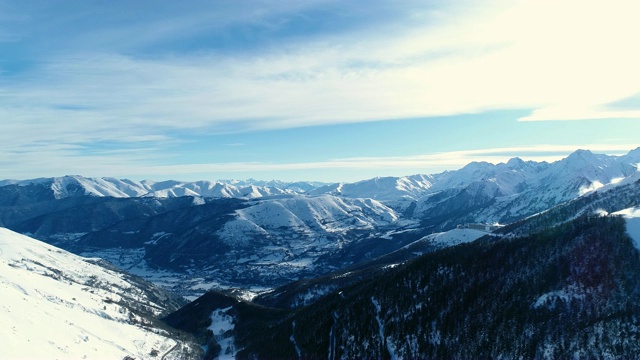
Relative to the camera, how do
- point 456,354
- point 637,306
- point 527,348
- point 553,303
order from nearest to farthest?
point 637,306 → point 527,348 → point 553,303 → point 456,354

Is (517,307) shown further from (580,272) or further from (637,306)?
(637,306)

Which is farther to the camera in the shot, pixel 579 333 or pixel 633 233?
pixel 633 233

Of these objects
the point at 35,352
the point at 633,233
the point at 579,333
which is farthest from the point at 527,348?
the point at 35,352

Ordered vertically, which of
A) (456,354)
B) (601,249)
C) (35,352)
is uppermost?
(601,249)

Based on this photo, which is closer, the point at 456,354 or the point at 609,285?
the point at 609,285

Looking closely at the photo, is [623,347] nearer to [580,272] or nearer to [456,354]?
[580,272]

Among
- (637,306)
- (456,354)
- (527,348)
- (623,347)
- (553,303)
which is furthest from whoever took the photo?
(456,354)

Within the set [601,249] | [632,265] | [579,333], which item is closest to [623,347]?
[579,333]

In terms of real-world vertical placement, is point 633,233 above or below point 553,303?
above

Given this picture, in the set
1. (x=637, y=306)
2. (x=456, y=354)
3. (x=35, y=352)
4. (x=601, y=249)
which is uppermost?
(x=601, y=249)
